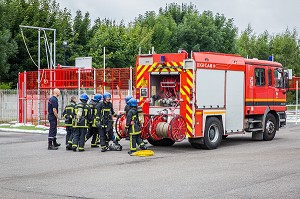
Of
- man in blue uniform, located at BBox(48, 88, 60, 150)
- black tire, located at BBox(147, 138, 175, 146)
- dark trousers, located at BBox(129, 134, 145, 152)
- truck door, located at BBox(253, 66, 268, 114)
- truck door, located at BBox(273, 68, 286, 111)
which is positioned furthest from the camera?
truck door, located at BBox(273, 68, 286, 111)

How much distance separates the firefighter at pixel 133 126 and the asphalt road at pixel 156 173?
1.61 ft

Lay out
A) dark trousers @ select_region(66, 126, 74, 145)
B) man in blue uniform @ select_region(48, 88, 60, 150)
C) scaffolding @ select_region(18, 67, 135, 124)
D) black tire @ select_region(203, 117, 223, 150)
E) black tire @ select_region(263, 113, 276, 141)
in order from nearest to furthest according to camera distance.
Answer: black tire @ select_region(203, 117, 223, 150), dark trousers @ select_region(66, 126, 74, 145), man in blue uniform @ select_region(48, 88, 60, 150), black tire @ select_region(263, 113, 276, 141), scaffolding @ select_region(18, 67, 135, 124)

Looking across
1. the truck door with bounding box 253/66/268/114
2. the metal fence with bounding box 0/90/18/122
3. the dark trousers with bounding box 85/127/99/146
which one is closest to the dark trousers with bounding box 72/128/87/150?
the dark trousers with bounding box 85/127/99/146

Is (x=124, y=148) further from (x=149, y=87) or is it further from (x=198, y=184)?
(x=198, y=184)

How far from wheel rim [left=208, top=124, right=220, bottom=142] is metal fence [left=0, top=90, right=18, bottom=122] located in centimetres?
1790

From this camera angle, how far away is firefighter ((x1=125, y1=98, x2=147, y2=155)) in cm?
1633

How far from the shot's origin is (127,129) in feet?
54.7

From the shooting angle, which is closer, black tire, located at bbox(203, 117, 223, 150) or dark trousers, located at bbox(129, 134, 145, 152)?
dark trousers, located at bbox(129, 134, 145, 152)

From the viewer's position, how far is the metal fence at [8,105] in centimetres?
3328

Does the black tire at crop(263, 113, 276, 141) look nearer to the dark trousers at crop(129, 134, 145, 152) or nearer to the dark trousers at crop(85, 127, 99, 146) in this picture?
the dark trousers at crop(129, 134, 145, 152)

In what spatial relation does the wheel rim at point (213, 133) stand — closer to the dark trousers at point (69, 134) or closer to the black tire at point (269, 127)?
the black tire at point (269, 127)

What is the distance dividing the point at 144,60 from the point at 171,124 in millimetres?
2786

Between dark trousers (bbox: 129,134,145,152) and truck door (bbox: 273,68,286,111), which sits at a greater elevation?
truck door (bbox: 273,68,286,111)

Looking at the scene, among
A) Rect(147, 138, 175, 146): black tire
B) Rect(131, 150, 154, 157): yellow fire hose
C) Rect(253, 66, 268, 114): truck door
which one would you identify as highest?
Rect(253, 66, 268, 114): truck door
